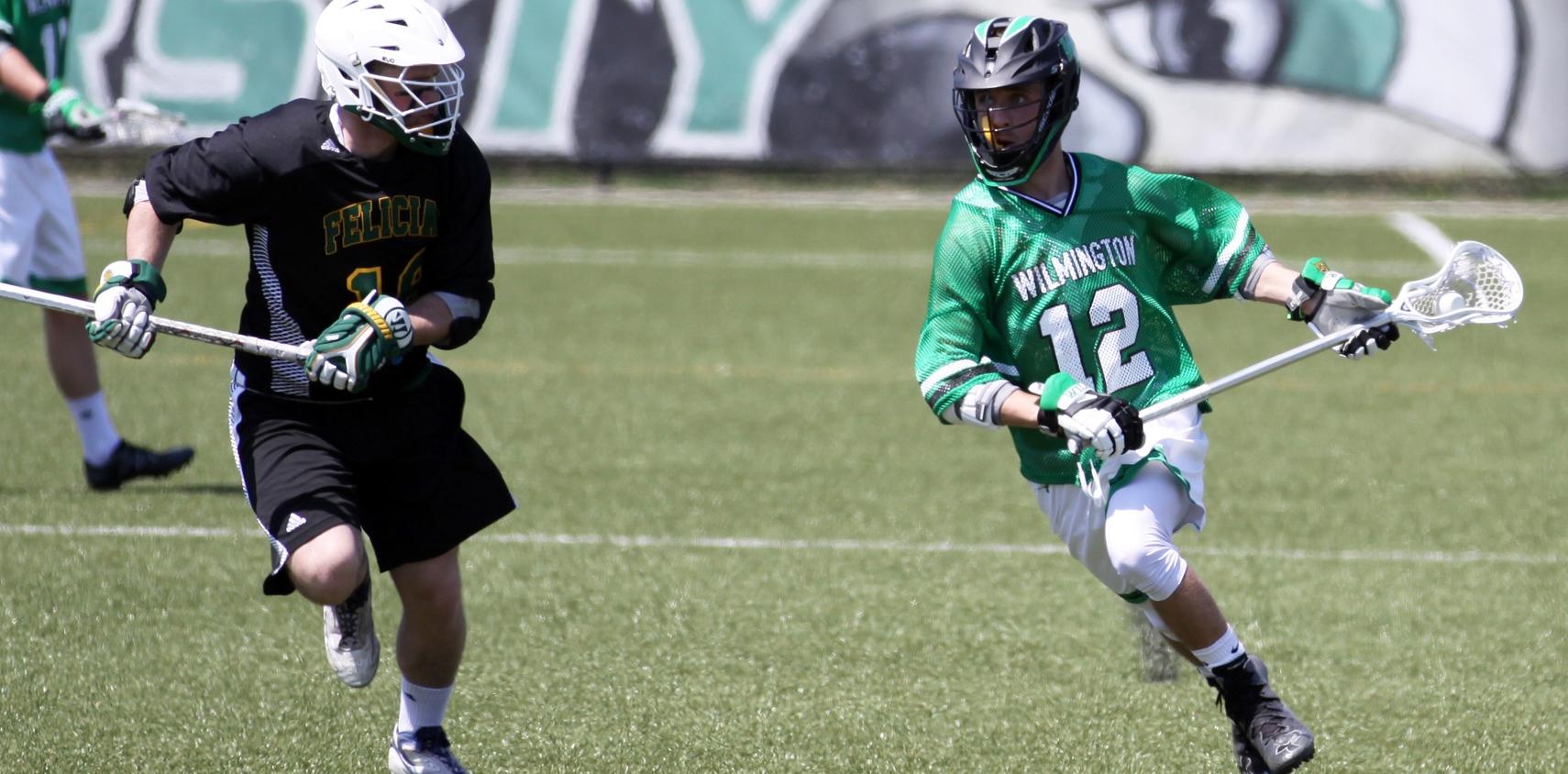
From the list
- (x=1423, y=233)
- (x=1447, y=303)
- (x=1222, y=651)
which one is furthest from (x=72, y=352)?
(x=1423, y=233)

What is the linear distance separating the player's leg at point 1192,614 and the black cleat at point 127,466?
4.20 meters

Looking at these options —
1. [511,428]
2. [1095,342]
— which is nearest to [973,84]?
[1095,342]

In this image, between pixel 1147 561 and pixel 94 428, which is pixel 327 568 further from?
pixel 94 428

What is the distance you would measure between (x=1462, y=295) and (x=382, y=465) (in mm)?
2453

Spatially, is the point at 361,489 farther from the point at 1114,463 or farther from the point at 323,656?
the point at 1114,463

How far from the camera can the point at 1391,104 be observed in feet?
49.3

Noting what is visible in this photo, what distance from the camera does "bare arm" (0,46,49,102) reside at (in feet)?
21.0

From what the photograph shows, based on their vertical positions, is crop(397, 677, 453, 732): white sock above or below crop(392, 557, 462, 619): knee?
below

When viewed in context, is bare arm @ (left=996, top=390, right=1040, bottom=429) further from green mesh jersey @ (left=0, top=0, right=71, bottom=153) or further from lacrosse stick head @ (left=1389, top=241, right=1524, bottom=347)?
green mesh jersey @ (left=0, top=0, right=71, bottom=153)

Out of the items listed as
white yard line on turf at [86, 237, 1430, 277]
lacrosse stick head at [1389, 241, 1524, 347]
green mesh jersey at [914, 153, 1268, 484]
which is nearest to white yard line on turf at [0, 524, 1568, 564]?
green mesh jersey at [914, 153, 1268, 484]

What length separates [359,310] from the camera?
3695 mm

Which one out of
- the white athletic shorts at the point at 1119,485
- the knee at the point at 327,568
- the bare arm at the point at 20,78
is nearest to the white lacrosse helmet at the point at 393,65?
the knee at the point at 327,568

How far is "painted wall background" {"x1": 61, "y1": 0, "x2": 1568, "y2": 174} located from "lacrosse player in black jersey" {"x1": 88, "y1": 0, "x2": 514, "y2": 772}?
37.4ft

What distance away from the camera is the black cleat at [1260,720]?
12.4 ft
